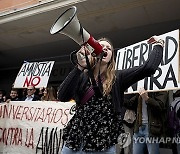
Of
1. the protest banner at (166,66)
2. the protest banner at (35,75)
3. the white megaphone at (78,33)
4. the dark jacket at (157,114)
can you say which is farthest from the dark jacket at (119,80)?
the protest banner at (35,75)

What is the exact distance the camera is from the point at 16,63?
8.72 m

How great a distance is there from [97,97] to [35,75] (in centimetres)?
328

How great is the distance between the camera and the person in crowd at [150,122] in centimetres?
311

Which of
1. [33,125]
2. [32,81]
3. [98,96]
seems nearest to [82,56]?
[98,96]

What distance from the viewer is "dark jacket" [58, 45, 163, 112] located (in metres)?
1.44

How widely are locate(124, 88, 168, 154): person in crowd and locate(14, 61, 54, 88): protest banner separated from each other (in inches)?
70.3

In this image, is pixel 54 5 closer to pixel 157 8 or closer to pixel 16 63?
pixel 157 8

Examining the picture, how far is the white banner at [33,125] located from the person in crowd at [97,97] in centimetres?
190

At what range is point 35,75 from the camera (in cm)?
456

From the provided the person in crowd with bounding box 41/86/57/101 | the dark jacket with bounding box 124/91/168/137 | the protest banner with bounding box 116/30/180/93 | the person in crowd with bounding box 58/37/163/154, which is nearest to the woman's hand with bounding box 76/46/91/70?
the person in crowd with bounding box 58/37/163/154

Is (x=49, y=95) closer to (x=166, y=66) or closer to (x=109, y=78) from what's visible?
(x=166, y=66)

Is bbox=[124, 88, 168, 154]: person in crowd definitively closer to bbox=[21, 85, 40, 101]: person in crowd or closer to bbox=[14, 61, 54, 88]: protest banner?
bbox=[14, 61, 54, 88]: protest banner

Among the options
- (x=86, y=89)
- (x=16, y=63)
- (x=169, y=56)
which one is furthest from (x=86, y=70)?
(x=16, y=63)

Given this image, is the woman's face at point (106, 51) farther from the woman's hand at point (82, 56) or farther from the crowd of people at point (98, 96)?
the woman's hand at point (82, 56)
